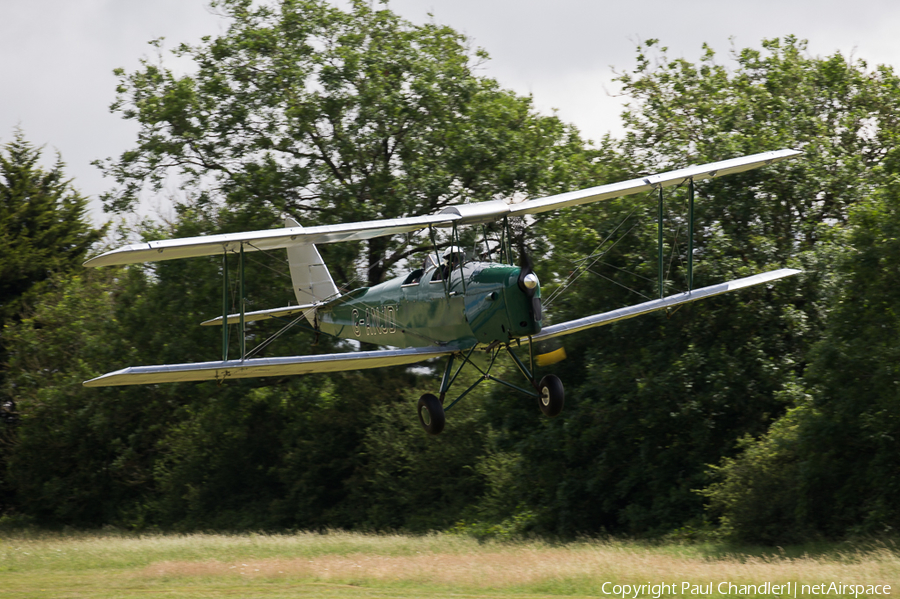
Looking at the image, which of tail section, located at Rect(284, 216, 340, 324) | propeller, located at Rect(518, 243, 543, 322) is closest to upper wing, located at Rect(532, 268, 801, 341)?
propeller, located at Rect(518, 243, 543, 322)

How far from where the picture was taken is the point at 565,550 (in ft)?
68.0

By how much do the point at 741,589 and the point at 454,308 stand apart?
6.15 meters

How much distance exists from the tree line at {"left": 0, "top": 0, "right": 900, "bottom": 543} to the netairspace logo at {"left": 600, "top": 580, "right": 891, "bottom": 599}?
5102 millimetres

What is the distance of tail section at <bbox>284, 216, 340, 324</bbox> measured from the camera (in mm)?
20234

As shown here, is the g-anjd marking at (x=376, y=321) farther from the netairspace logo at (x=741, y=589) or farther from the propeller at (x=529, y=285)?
the netairspace logo at (x=741, y=589)

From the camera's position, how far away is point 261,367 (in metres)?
12.0

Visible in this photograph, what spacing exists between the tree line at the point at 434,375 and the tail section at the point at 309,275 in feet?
16.1

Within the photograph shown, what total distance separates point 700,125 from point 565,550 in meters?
13.7

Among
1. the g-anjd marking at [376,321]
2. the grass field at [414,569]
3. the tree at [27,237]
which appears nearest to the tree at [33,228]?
the tree at [27,237]

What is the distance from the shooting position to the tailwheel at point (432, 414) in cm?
1218

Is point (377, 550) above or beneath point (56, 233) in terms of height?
beneath

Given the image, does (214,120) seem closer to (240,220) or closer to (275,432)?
(240,220)

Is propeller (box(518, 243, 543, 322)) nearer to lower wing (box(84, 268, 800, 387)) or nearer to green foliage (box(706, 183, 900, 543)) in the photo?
lower wing (box(84, 268, 800, 387))

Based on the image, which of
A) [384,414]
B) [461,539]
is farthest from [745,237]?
[384,414]
